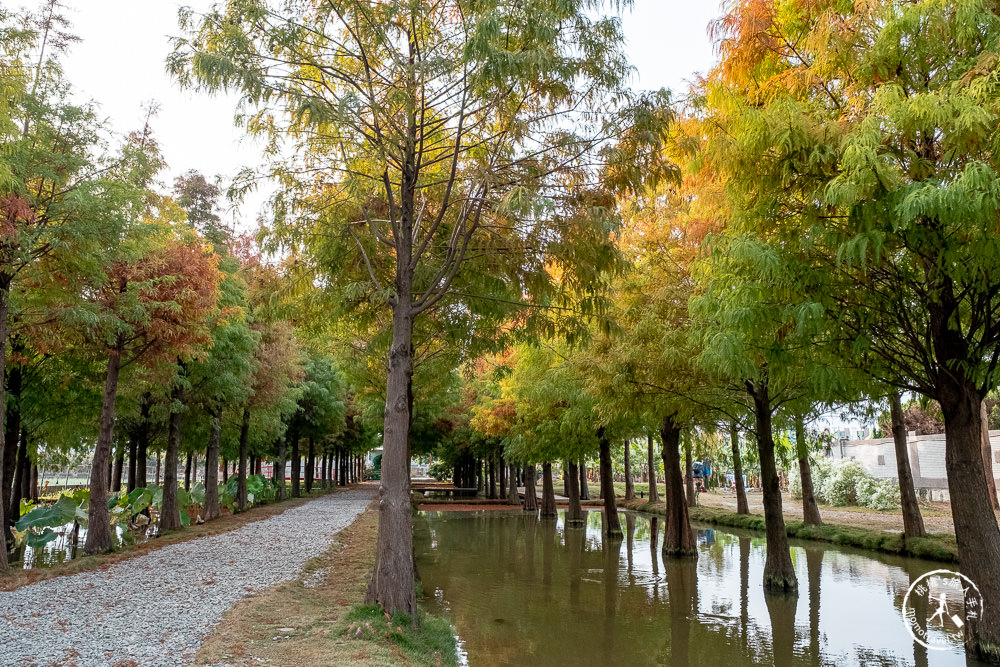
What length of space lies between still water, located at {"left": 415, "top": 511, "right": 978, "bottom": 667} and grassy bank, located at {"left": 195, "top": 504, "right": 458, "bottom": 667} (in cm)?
135

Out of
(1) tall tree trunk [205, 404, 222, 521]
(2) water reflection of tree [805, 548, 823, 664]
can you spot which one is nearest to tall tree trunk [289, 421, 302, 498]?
(1) tall tree trunk [205, 404, 222, 521]

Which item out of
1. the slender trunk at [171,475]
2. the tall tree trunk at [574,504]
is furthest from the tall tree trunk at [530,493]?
the slender trunk at [171,475]

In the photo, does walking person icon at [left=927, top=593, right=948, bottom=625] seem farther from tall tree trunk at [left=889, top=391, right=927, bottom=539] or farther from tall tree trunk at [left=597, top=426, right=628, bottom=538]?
tall tree trunk at [left=597, top=426, right=628, bottom=538]

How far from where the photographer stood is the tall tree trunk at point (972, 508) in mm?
7867

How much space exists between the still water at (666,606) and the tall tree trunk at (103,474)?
23.5 feet

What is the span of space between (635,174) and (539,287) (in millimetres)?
2267

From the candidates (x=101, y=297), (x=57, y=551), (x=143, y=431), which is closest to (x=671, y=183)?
(x=101, y=297)

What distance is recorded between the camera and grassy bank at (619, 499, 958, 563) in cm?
1605

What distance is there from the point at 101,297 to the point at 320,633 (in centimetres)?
975

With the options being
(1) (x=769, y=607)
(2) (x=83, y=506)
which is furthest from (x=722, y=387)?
(2) (x=83, y=506)

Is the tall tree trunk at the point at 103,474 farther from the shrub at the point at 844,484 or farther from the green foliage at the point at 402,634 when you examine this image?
the shrub at the point at 844,484

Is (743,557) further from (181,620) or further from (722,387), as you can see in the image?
(181,620)

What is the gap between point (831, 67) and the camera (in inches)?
299

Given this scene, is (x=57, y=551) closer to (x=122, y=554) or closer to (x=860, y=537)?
(x=122, y=554)
